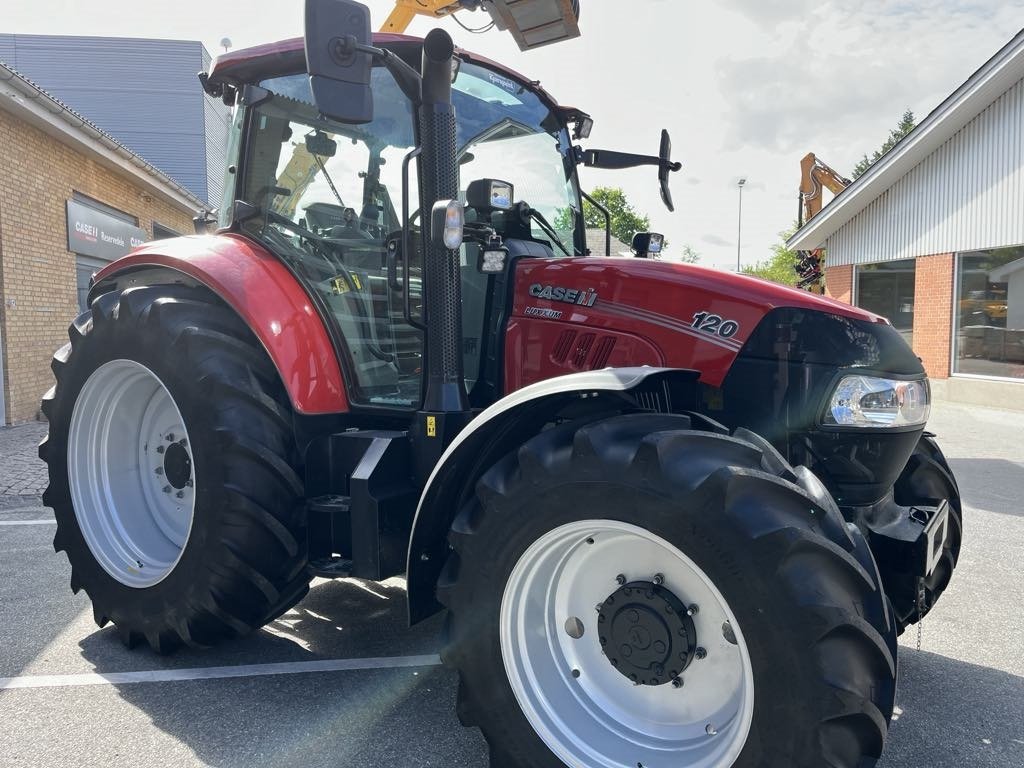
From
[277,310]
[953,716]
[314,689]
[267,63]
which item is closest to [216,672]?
[314,689]

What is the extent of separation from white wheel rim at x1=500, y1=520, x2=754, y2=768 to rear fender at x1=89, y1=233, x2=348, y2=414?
126 centimetres

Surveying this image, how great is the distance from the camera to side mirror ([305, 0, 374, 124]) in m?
2.34

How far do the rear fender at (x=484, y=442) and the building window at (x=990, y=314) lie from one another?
40.6 feet

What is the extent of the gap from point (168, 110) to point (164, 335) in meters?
22.7

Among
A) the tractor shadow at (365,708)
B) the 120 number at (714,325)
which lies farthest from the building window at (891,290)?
the 120 number at (714,325)

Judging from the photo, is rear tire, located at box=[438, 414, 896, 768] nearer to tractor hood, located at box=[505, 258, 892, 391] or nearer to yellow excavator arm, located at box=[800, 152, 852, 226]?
tractor hood, located at box=[505, 258, 892, 391]

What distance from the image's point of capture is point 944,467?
3.28 m

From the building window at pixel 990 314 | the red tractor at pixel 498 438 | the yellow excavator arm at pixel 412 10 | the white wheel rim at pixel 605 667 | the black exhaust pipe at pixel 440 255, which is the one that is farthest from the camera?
the building window at pixel 990 314

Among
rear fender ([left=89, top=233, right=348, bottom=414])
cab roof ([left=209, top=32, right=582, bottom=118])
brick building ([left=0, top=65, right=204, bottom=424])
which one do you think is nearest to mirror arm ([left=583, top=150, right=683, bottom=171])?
cab roof ([left=209, top=32, right=582, bottom=118])

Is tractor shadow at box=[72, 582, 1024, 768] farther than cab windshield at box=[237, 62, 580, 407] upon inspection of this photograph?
No

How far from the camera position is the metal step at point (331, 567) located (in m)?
2.89

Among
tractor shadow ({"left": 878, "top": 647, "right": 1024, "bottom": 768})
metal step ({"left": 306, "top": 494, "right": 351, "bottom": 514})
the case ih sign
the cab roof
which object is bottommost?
tractor shadow ({"left": 878, "top": 647, "right": 1024, "bottom": 768})

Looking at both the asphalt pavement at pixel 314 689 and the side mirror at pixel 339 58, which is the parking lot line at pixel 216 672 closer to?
the asphalt pavement at pixel 314 689

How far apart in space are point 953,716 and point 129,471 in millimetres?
3599
